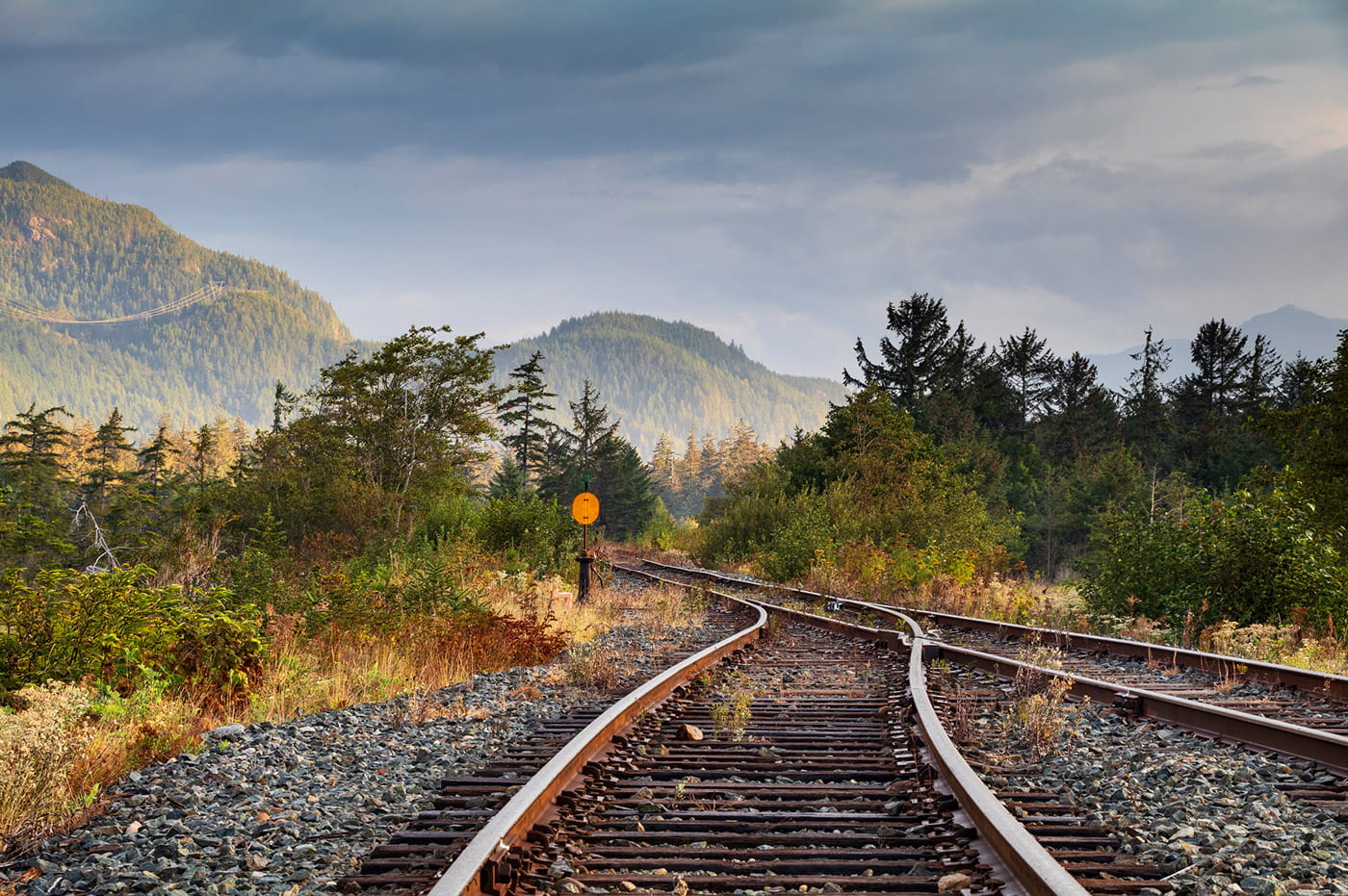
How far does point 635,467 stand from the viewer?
231 feet

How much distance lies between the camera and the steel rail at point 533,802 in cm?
299

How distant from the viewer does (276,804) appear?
14.1ft

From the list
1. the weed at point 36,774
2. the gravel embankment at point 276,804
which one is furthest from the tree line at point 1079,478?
the weed at point 36,774

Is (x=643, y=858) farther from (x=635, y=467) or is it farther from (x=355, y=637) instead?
(x=635, y=467)

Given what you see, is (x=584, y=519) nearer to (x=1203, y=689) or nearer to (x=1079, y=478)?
(x=1203, y=689)

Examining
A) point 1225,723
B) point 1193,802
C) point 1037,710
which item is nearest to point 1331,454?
point 1225,723

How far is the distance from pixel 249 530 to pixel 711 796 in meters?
20.6

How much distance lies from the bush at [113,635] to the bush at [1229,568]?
34.5 feet

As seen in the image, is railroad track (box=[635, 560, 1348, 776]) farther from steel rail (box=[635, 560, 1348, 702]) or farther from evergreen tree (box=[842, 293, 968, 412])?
evergreen tree (box=[842, 293, 968, 412])

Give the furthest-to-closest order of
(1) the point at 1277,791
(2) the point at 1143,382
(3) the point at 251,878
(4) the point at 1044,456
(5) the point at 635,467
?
(5) the point at 635,467 → (2) the point at 1143,382 → (4) the point at 1044,456 → (1) the point at 1277,791 → (3) the point at 251,878

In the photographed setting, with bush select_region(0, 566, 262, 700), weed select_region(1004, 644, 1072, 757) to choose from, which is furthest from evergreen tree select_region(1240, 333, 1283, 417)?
bush select_region(0, 566, 262, 700)

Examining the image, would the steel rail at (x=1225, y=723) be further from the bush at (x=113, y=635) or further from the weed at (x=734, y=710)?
the bush at (x=113, y=635)

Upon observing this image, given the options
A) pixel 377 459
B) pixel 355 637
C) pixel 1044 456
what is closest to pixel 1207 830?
pixel 355 637

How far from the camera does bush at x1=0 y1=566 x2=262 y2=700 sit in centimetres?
590
